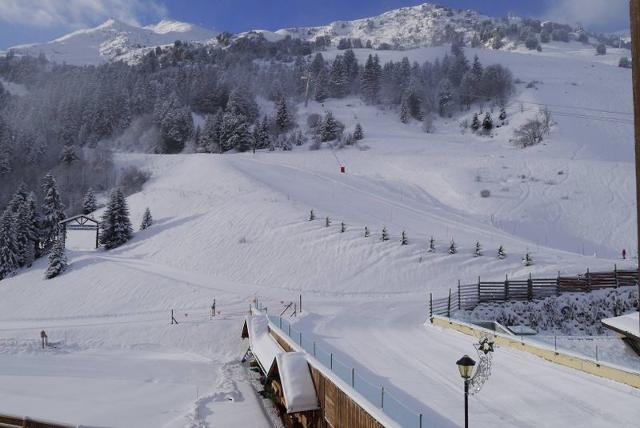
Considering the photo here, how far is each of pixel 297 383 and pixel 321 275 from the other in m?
16.2

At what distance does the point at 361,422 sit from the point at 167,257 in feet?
87.7

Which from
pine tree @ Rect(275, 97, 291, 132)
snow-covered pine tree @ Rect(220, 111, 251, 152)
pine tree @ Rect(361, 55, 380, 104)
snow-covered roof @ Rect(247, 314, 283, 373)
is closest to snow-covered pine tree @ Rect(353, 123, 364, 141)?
pine tree @ Rect(275, 97, 291, 132)

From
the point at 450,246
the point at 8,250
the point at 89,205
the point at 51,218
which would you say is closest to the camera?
the point at 450,246

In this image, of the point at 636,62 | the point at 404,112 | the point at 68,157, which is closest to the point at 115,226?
the point at 68,157

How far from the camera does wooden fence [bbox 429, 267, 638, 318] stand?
24078 mm

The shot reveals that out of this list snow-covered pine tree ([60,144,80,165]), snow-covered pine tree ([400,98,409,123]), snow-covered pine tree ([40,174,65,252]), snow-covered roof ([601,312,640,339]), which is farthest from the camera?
snow-covered pine tree ([400,98,409,123])

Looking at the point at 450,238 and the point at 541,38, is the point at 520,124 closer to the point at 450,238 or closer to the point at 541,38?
the point at 450,238

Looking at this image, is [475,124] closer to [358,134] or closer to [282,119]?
[358,134]

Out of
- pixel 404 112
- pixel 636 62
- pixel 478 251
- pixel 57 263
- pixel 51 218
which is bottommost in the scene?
pixel 57 263

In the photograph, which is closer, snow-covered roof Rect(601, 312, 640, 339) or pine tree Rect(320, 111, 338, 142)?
snow-covered roof Rect(601, 312, 640, 339)

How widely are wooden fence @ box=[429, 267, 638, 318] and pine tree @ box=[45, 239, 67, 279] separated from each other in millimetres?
25888

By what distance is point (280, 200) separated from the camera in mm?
39219

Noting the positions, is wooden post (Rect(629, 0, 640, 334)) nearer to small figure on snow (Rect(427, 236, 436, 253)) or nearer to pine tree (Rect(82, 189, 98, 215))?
small figure on snow (Rect(427, 236, 436, 253))

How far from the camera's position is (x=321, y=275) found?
91.9ft
